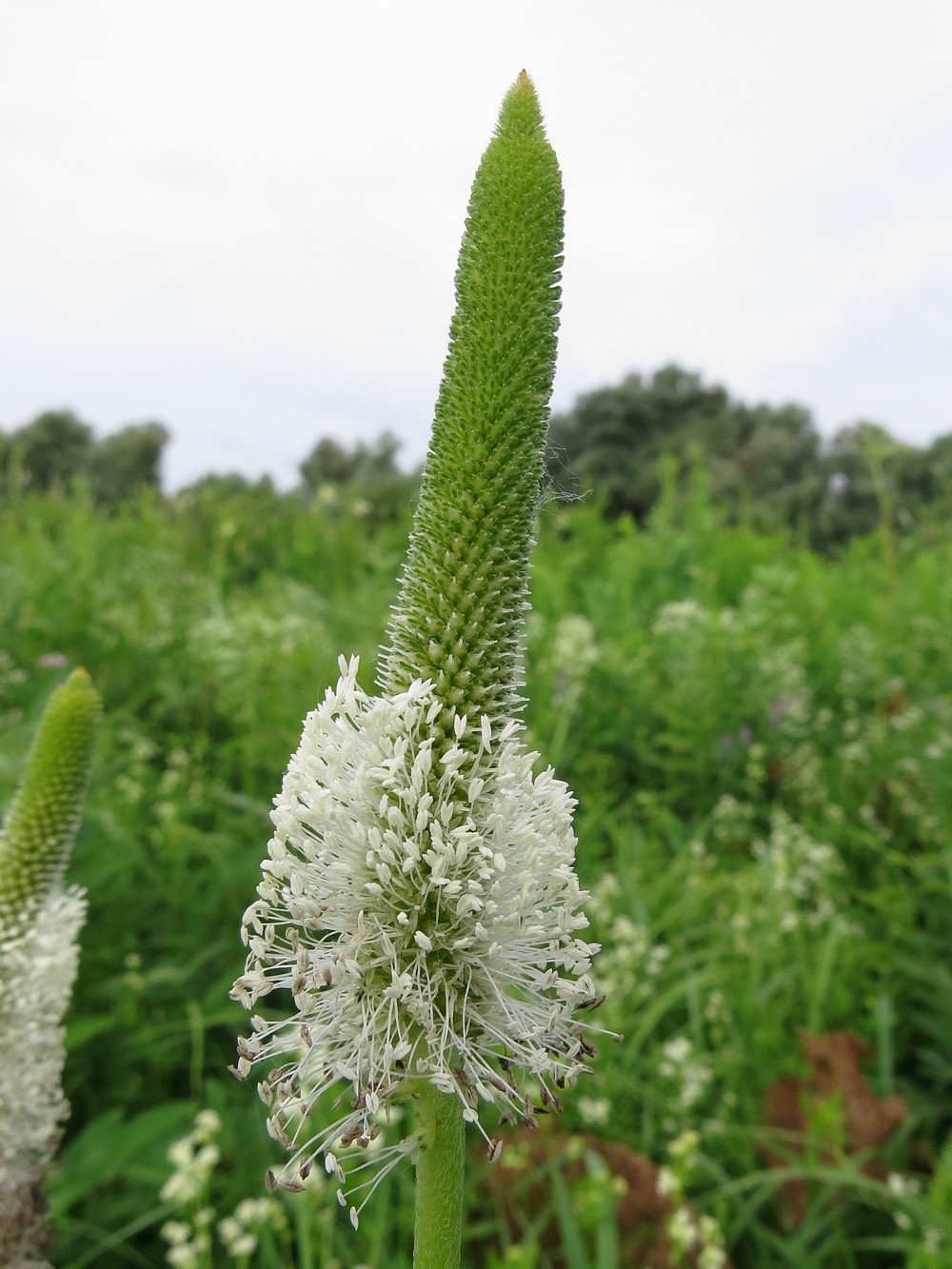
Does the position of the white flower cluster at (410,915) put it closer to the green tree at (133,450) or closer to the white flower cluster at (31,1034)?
the white flower cluster at (31,1034)

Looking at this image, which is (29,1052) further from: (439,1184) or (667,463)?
(667,463)

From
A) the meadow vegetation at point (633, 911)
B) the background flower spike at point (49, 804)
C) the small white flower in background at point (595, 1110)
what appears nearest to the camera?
the background flower spike at point (49, 804)

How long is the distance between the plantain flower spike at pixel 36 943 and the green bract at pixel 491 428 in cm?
92

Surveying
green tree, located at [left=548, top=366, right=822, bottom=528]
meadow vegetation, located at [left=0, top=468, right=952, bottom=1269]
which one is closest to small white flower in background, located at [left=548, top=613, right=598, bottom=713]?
meadow vegetation, located at [left=0, top=468, right=952, bottom=1269]

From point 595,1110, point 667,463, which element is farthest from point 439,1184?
point 667,463

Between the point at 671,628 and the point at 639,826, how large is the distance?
1538 millimetres

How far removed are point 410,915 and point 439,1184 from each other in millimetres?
362

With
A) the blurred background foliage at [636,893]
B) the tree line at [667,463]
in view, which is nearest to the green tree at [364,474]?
the tree line at [667,463]

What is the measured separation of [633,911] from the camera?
5137 mm

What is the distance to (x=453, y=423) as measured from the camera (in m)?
1.26

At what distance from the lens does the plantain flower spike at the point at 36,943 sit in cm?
193

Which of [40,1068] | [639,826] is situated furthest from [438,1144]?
[639,826]

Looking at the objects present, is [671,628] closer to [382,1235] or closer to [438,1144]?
[382,1235]

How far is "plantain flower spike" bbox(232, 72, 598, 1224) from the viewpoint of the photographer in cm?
122
